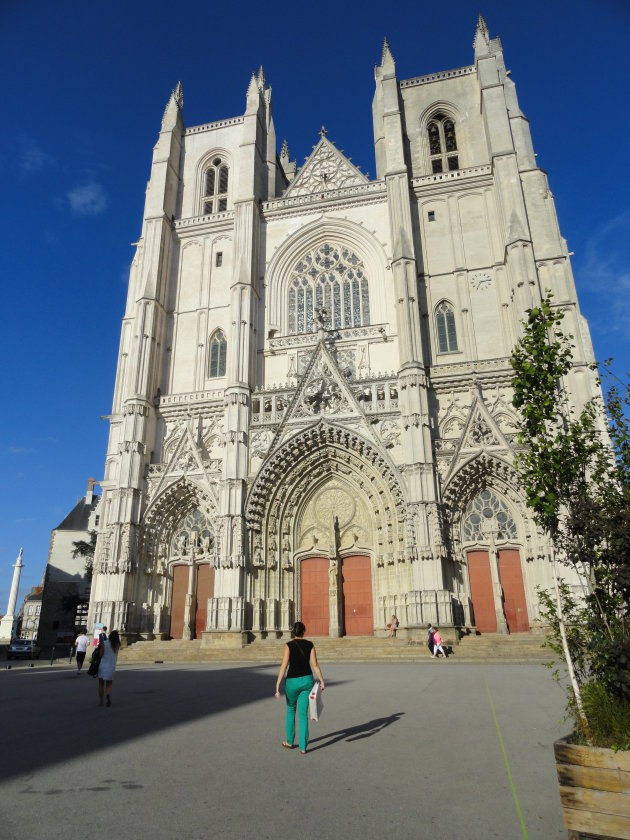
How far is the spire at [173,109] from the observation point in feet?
106

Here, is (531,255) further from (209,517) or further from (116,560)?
(116,560)

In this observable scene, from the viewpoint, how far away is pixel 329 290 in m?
27.7

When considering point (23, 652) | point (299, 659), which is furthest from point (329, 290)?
point (23, 652)

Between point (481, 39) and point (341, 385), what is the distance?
21.1 meters

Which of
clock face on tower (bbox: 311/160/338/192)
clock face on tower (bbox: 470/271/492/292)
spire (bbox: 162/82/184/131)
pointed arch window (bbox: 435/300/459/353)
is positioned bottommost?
pointed arch window (bbox: 435/300/459/353)

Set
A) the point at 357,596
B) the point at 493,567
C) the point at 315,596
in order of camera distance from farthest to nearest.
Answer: the point at 315,596, the point at 357,596, the point at 493,567

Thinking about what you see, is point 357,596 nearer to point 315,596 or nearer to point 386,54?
point 315,596

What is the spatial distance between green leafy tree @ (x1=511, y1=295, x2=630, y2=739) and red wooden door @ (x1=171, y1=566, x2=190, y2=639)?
2048 centimetres

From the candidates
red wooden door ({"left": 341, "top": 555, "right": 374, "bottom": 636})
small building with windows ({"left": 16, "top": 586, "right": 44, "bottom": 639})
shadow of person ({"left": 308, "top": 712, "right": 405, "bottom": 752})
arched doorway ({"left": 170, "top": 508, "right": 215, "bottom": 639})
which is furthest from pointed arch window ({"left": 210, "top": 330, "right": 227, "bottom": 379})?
small building with windows ({"left": 16, "top": 586, "right": 44, "bottom": 639})

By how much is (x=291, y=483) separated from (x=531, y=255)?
1396 cm

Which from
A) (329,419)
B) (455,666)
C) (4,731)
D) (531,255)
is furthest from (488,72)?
(4,731)

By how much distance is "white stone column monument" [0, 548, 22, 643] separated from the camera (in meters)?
47.0

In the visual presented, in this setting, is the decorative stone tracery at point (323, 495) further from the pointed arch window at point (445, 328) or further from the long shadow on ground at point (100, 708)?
the long shadow on ground at point (100, 708)

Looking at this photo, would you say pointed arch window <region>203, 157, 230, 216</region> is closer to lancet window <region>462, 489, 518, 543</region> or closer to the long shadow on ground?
lancet window <region>462, 489, 518, 543</region>
